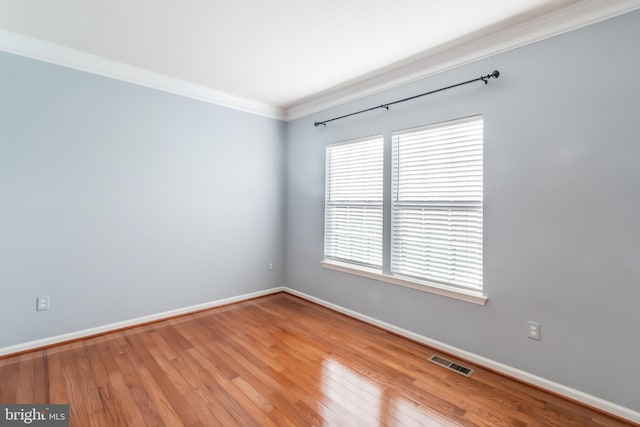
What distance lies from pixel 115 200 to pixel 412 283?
311 cm

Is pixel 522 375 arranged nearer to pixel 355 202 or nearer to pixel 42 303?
pixel 355 202

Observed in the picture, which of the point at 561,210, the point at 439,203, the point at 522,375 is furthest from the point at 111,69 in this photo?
the point at 522,375

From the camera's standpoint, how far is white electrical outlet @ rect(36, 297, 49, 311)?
271 centimetres

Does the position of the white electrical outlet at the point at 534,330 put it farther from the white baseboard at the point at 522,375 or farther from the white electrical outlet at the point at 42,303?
the white electrical outlet at the point at 42,303

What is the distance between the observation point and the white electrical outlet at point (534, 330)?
7.37 feet

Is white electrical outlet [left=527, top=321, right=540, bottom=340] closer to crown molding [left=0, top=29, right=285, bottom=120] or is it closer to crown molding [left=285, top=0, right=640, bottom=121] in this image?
crown molding [left=285, top=0, right=640, bottom=121]

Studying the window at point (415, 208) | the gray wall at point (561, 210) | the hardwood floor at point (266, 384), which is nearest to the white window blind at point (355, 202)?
the window at point (415, 208)

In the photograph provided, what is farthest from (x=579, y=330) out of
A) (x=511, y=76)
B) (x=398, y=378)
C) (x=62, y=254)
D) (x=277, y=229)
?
(x=62, y=254)

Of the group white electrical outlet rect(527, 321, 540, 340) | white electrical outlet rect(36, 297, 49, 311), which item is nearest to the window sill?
white electrical outlet rect(527, 321, 540, 340)

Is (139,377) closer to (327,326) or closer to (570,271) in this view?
(327,326)

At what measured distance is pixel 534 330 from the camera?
89.0 inches

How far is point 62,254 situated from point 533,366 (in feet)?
13.4

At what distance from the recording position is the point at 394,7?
215 cm

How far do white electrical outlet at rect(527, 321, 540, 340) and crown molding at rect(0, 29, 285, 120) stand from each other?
3869 mm
